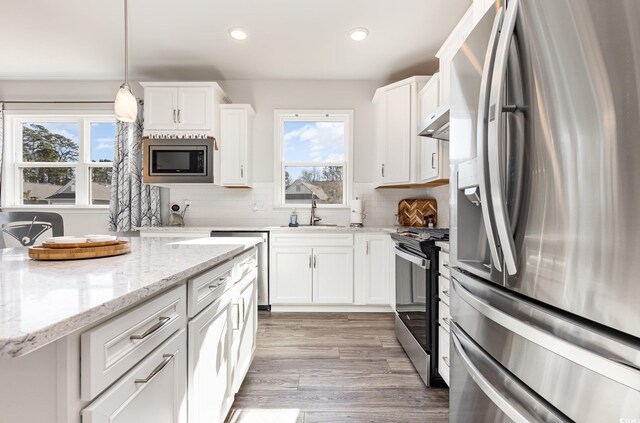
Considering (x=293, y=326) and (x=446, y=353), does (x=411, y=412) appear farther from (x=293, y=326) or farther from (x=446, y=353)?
(x=293, y=326)

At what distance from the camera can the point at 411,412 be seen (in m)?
1.64

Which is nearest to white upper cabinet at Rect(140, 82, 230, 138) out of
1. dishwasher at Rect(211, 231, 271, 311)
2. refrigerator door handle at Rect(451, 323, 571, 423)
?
dishwasher at Rect(211, 231, 271, 311)

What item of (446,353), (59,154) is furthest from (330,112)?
(59,154)

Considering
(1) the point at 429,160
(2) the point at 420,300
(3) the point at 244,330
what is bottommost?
(3) the point at 244,330

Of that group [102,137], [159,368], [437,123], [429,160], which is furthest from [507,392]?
[102,137]

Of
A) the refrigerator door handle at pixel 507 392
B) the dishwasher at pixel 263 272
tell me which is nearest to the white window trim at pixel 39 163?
the dishwasher at pixel 263 272

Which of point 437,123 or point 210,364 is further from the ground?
point 437,123

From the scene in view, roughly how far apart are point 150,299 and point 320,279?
97.7 inches

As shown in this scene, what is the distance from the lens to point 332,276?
3201mm

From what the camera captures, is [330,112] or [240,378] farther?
[330,112]

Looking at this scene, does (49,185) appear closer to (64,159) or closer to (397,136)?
(64,159)

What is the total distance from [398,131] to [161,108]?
265 cm

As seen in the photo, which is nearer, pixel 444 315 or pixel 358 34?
pixel 444 315

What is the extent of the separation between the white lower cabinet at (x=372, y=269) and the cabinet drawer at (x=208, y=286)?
1942 mm
